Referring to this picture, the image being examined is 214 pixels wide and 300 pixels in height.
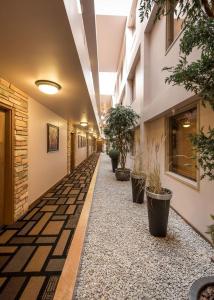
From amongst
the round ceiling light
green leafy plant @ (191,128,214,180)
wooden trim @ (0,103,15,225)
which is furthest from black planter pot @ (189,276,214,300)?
the round ceiling light

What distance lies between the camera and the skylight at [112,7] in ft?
19.5

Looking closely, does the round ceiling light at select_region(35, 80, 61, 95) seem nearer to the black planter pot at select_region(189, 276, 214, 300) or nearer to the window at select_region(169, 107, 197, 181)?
the window at select_region(169, 107, 197, 181)

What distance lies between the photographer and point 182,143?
126 inches

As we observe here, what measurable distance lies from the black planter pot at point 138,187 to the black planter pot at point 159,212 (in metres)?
1.13

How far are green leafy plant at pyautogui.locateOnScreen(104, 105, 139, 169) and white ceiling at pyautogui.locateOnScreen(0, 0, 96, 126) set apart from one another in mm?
2899

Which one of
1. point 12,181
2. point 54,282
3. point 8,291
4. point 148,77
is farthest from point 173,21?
point 8,291

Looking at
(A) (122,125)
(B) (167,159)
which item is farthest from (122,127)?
(B) (167,159)

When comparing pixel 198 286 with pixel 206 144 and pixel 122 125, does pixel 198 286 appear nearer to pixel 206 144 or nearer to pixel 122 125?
pixel 206 144

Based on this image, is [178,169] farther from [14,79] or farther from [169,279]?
[14,79]

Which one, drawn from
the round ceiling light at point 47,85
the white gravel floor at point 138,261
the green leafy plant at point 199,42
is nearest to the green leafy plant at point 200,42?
the green leafy plant at point 199,42

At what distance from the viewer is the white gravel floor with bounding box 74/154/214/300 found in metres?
1.49

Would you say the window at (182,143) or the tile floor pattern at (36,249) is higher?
the window at (182,143)

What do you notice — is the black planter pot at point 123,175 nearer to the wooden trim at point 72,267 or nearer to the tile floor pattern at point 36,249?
the tile floor pattern at point 36,249

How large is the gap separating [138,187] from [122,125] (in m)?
2.61
